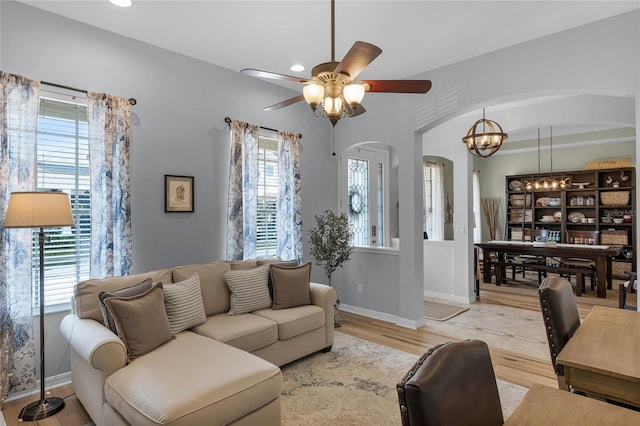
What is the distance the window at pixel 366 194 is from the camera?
5711 mm

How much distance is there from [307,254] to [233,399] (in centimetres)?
302

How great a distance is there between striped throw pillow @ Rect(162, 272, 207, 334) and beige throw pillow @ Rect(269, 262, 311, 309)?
730 mm

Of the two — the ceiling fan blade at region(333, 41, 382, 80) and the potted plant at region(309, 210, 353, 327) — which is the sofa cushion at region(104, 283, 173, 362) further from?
the potted plant at region(309, 210, 353, 327)

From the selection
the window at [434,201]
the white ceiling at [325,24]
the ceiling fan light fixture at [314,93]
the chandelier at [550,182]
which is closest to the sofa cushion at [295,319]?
the ceiling fan light fixture at [314,93]

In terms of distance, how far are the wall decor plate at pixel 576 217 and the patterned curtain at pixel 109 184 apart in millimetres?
9098

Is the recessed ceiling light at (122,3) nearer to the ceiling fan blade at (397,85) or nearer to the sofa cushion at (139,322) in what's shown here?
the ceiling fan blade at (397,85)

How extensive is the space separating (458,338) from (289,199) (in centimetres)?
262

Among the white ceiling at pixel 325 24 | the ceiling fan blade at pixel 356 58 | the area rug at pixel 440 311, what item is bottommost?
the area rug at pixel 440 311

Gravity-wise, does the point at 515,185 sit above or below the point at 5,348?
above

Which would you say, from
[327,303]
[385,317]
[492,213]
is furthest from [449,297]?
[492,213]

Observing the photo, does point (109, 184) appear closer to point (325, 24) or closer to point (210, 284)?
point (210, 284)

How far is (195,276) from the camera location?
10.5 ft

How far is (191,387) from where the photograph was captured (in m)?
1.96

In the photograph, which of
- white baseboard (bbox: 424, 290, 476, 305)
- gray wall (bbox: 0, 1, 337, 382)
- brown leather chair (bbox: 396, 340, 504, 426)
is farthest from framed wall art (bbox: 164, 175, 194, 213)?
white baseboard (bbox: 424, 290, 476, 305)
